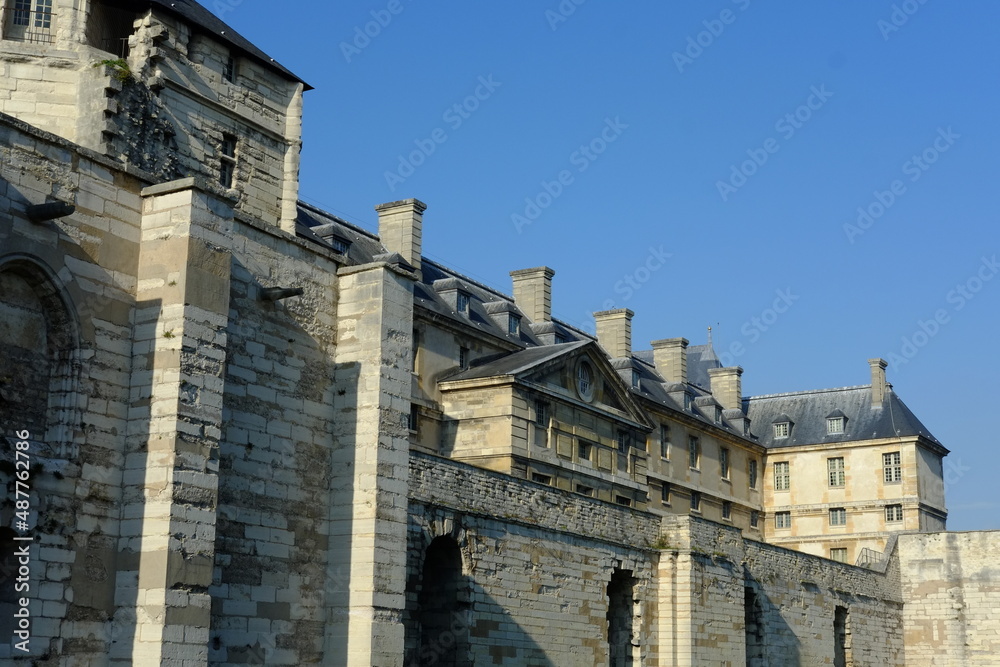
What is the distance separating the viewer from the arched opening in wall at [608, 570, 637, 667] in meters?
28.8

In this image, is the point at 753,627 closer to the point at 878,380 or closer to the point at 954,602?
the point at 954,602

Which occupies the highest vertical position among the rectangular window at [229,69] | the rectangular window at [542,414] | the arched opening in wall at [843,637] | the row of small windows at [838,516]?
the rectangular window at [229,69]

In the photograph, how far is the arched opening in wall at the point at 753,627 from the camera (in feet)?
109

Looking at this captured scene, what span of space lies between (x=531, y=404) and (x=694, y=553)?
8.25 metres

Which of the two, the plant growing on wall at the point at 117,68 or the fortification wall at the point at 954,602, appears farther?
the fortification wall at the point at 954,602

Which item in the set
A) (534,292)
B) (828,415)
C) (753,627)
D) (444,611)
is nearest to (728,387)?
(828,415)

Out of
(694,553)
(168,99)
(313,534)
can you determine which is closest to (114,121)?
(168,99)

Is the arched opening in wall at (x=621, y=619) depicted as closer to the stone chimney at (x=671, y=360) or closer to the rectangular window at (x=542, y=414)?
the rectangular window at (x=542, y=414)

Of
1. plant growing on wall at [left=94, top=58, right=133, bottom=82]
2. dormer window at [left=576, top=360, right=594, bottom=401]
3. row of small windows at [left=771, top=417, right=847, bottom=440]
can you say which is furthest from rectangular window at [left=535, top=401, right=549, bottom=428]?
row of small windows at [left=771, top=417, right=847, bottom=440]

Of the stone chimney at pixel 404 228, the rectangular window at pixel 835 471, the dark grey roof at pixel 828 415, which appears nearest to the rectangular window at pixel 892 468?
the dark grey roof at pixel 828 415

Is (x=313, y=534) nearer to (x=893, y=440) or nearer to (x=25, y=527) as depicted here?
(x=25, y=527)

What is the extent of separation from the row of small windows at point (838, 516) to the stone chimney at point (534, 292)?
605 inches

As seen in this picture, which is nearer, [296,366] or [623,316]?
[296,366]

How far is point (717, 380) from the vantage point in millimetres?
56938
